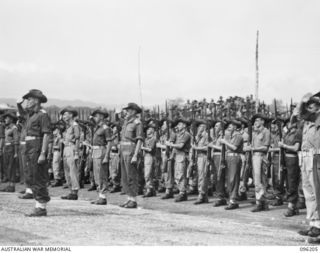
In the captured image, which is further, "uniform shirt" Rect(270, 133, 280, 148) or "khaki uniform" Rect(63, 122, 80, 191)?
"khaki uniform" Rect(63, 122, 80, 191)

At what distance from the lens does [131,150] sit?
12.8 metres

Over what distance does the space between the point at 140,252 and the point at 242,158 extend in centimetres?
752

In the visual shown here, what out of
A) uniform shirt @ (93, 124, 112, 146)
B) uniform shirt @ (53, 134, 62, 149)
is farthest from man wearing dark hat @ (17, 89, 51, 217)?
uniform shirt @ (53, 134, 62, 149)

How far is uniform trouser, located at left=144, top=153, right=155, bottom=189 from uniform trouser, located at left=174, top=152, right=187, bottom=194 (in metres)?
0.90

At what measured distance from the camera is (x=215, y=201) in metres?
14.1

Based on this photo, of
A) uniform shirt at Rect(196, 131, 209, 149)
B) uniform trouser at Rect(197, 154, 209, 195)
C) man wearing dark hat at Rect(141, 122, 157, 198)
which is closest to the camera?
uniform trouser at Rect(197, 154, 209, 195)

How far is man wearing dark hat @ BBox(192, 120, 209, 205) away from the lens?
1402 centimetres

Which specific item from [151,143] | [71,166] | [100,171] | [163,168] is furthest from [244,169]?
[71,166]

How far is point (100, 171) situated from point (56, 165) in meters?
5.48

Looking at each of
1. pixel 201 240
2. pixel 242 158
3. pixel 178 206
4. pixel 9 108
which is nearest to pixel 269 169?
pixel 242 158

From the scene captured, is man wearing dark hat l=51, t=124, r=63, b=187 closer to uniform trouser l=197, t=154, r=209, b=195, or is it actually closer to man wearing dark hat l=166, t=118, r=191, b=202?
man wearing dark hat l=166, t=118, r=191, b=202

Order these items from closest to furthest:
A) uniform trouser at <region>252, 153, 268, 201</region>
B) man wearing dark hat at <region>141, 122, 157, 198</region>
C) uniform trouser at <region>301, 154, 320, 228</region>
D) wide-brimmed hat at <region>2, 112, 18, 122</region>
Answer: uniform trouser at <region>301, 154, 320, 228</region> → uniform trouser at <region>252, 153, 268, 201</region> → man wearing dark hat at <region>141, 122, 157, 198</region> → wide-brimmed hat at <region>2, 112, 18, 122</region>

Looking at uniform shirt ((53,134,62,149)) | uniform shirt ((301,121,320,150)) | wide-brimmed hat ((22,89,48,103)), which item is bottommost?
uniform shirt ((53,134,62,149))

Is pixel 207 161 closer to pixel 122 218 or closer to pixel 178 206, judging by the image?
pixel 178 206
